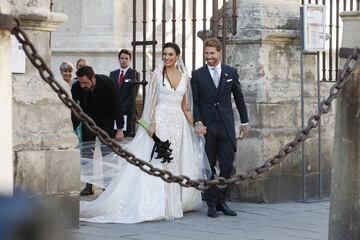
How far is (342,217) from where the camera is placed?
6254mm

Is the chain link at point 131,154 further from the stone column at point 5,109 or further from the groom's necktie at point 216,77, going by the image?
the groom's necktie at point 216,77

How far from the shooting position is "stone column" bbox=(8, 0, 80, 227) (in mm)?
7258

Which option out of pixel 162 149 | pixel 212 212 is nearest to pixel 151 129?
pixel 162 149

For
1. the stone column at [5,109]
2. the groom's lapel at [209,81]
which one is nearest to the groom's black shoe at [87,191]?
the groom's lapel at [209,81]

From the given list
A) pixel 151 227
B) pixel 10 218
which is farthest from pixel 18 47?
pixel 10 218

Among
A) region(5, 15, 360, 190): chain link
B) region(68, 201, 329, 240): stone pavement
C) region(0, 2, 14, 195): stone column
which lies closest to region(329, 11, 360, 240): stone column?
region(5, 15, 360, 190): chain link

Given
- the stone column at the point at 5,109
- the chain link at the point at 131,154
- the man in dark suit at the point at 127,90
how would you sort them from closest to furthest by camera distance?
the stone column at the point at 5,109 < the chain link at the point at 131,154 < the man in dark suit at the point at 127,90

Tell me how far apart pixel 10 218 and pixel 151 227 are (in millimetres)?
7477

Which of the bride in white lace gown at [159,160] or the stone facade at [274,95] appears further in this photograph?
the stone facade at [274,95]

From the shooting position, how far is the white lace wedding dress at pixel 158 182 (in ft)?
28.6

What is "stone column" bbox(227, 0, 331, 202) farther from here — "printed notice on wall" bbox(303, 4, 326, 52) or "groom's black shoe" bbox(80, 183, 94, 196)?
"groom's black shoe" bbox(80, 183, 94, 196)

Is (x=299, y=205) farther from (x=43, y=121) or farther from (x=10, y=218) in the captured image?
(x=10, y=218)

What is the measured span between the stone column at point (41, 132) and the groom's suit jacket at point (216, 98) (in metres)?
1.77

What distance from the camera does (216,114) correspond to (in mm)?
8961
